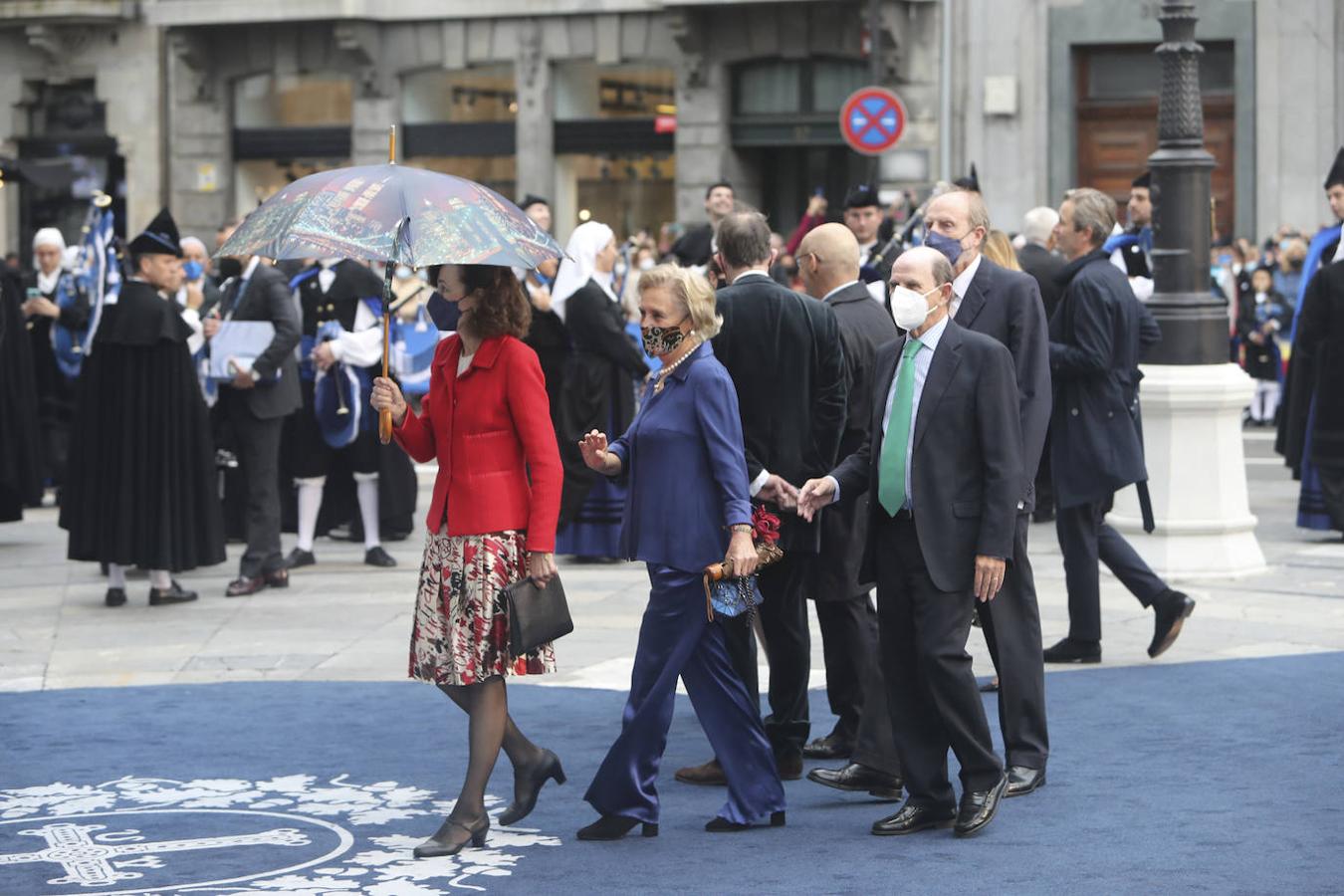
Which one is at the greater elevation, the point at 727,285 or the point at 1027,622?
the point at 727,285

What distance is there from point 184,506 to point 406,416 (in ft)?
16.5

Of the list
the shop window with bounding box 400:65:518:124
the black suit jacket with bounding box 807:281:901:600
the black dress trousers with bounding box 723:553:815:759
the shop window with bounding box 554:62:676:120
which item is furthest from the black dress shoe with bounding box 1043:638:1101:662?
the shop window with bounding box 400:65:518:124

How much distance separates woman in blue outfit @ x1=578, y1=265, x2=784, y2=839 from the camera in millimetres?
7094

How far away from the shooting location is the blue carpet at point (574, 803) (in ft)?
21.8

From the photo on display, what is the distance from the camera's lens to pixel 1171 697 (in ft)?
30.5

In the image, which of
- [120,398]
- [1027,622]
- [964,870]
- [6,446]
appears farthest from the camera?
[6,446]

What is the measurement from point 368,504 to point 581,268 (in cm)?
199

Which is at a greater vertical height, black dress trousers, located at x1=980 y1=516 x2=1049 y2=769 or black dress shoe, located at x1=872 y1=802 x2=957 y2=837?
black dress trousers, located at x1=980 y1=516 x2=1049 y2=769

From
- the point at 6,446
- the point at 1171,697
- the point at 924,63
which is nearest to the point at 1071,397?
the point at 1171,697

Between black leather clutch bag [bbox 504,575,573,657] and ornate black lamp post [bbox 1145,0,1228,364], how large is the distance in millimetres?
6490

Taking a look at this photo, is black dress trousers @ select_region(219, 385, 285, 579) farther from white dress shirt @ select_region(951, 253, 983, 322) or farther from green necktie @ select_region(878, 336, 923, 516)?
green necktie @ select_region(878, 336, 923, 516)

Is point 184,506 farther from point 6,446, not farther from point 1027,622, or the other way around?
point 1027,622

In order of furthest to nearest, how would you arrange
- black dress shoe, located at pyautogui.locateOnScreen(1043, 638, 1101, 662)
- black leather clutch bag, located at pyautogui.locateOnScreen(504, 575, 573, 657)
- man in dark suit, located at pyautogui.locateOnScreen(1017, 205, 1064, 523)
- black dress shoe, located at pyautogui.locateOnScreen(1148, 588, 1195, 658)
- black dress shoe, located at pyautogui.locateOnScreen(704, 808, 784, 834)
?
man in dark suit, located at pyautogui.locateOnScreen(1017, 205, 1064, 523)
black dress shoe, located at pyautogui.locateOnScreen(1043, 638, 1101, 662)
black dress shoe, located at pyautogui.locateOnScreen(1148, 588, 1195, 658)
black dress shoe, located at pyautogui.locateOnScreen(704, 808, 784, 834)
black leather clutch bag, located at pyautogui.locateOnScreen(504, 575, 573, 657)

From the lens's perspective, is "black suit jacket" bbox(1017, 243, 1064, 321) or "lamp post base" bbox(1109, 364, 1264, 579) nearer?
"lamp post base" bbox(1109, 364, 1264, 579)
